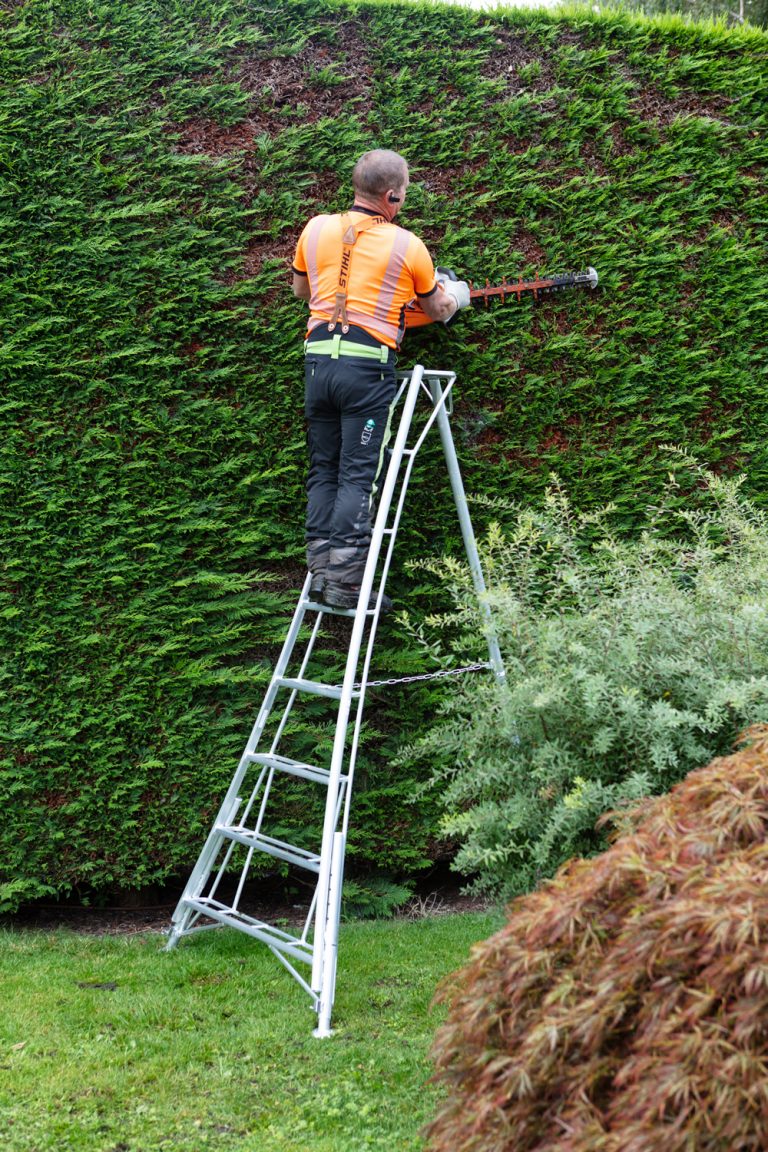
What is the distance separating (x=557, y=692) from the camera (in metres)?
2.78

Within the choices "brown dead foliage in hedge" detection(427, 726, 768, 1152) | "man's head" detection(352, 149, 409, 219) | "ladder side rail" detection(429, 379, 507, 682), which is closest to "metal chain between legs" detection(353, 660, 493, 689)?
"ladder side rail" detection(429, 379, 507, 682)

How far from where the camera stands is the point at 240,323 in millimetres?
4203

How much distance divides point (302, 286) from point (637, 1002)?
297 centimetres

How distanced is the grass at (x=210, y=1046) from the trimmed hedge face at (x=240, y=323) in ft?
1.59

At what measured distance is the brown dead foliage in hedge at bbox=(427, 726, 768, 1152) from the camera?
146 cm

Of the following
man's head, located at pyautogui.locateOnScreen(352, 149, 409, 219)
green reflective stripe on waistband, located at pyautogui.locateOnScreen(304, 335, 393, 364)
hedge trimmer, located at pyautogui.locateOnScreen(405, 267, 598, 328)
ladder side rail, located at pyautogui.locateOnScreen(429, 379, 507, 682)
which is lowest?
ladder side rail, located at pyautogui.locateOnScreen(429, 379, 507, 682)

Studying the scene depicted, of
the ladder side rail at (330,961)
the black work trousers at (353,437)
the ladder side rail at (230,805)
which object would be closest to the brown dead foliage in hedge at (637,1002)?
the ladder side rail at (330,961)

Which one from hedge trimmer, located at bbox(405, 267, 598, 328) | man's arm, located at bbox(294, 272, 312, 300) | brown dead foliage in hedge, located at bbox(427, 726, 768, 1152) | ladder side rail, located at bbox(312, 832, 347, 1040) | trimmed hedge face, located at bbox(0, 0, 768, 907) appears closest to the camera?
brown dead foliage in hedge, located at bbox(427, 726, 768, 1152)

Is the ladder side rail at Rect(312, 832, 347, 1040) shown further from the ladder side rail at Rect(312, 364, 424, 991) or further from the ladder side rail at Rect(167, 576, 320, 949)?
the ladder side rail at Rect(167, 576, 320, 949)

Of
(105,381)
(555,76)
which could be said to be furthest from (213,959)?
(555,76)

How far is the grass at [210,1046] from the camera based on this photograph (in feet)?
9.07

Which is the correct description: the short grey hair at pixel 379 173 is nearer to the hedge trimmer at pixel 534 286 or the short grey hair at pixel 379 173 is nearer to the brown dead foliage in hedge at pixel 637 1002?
the hedge trimmer at pixel 534 286

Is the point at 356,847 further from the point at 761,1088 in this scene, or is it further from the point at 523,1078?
the point at 761,1088

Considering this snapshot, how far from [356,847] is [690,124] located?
11.7 feet
